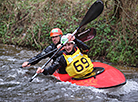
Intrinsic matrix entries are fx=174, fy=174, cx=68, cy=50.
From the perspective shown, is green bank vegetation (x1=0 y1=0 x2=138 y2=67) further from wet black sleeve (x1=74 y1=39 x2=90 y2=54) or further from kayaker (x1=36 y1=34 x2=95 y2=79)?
kayaker (x1=36 y1=34 x2=95 y2=79)

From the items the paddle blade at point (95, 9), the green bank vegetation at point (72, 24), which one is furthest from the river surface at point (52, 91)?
the paddle blade at point (95, 9)

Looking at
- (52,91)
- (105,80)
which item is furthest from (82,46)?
(52,91)

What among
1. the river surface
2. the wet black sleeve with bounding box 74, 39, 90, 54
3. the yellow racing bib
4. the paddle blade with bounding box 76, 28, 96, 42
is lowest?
the river surface

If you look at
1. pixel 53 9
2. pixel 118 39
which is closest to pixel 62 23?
pixel 53 9

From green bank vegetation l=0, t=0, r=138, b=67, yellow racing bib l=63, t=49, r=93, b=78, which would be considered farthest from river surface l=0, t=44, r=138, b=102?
green bank vegetation l=0, t=0, r=138, b=67

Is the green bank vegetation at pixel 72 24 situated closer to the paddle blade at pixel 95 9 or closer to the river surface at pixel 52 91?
the river surface at pixel 52 91

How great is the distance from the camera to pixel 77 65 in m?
3.89

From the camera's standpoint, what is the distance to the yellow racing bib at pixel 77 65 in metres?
3.89

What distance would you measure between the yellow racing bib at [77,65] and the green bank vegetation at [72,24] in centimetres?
250

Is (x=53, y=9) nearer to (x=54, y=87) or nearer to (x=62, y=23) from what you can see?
(x=62, y=23)

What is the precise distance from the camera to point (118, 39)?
253 inches

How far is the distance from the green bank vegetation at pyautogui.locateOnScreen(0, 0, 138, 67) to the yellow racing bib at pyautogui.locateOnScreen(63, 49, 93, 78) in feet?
8.22

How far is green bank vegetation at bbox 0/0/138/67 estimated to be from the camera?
629 centimetres

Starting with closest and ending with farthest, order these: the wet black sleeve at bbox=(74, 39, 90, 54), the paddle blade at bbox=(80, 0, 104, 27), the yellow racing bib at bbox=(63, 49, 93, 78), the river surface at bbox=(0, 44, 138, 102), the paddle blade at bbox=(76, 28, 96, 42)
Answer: the river surface at bbox=(0, 44, 138, 102), the yellow racing bib at bbox=(63, 49, 93, 78), the wet black sleeve at bbox=(74, 39, 90, 54), the paddle blade at bbox=(80, 0, 104, 27), the paddle blade at bbox=(76, 28, 96, 42)
